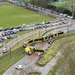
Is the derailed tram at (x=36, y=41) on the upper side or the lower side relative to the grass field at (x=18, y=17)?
lower

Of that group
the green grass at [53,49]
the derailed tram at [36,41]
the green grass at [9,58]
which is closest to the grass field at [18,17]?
the derailed tram at [36,41]

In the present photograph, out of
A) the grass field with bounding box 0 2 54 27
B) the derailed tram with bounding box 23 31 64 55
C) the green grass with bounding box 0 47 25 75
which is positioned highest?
the grass field with bounding box 0 2 54 27

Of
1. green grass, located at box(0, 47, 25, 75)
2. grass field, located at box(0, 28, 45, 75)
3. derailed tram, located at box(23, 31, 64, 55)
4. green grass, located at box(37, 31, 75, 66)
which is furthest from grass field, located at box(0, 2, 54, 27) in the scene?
green grass, located at box(0, 47, 25, 75)

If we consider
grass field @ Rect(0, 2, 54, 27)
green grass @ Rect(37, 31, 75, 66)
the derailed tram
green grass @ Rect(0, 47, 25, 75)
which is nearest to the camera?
green grass @ Rect(0, 47, 25, 75)

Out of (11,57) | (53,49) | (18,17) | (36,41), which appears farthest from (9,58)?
(18,17)

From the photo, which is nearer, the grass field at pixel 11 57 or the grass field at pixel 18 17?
the grass field at pixel 11 57

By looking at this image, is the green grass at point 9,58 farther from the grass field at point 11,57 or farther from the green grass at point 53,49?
the green grass at point 53,49

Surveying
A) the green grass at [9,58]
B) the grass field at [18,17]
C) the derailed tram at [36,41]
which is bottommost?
the green grass at [9,58]

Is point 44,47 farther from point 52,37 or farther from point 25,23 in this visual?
point 25,23

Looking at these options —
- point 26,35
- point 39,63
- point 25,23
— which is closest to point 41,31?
point 26,35

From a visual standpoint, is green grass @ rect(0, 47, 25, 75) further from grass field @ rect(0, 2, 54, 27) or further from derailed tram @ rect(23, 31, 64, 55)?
grass field @ rect(0, 2, 54, 27)
